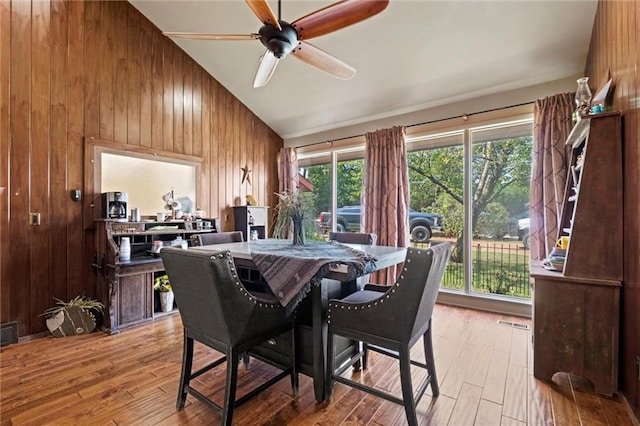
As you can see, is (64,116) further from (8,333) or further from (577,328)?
(577,328)

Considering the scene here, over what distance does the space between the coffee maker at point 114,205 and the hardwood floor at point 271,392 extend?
4.23 ft

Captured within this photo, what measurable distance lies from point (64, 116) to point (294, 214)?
9.17ft

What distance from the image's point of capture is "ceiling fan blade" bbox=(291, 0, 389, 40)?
68.3 inches

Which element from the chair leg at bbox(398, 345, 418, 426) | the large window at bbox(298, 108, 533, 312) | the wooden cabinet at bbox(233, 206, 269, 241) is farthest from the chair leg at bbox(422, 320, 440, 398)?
the wooden cabinet at bbox(233, 206, 269, 241)

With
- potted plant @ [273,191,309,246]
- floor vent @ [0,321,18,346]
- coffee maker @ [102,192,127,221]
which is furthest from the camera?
coffee maker @ [102,192,127,221]

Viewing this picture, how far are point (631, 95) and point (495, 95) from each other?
185 centimetres

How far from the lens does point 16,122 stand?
281 centimetres

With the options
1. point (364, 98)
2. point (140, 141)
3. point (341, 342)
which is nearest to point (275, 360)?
point (341, 342)

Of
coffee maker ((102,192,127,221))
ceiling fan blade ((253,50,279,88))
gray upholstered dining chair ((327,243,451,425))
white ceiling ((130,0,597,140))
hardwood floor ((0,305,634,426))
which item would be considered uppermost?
white ceiling ((130,0,597,140))

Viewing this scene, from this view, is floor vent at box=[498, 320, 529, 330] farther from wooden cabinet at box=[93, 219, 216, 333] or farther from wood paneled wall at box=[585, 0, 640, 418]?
wooden cabinet at box=[93, 219, 216, 333]

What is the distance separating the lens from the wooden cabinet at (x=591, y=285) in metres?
1.94

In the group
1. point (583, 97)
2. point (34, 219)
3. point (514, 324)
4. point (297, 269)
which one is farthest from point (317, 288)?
point (34, 219)

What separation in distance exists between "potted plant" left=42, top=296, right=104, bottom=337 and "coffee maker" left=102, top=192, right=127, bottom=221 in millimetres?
928

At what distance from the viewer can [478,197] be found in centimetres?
377
